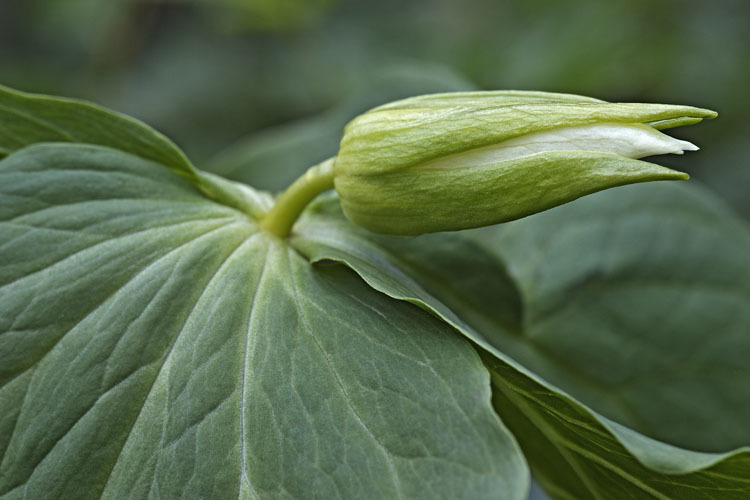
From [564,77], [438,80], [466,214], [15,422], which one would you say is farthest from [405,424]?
[564,77]

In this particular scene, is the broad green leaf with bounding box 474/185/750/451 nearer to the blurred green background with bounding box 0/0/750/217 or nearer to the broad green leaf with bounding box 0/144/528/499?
the broad green leaf with bounding box 0/144/528/499

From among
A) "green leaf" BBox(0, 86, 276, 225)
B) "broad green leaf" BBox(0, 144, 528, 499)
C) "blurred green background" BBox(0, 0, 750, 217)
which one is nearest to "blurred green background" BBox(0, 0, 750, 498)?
"blurred green background" BBox(0, 0, 750, 217)

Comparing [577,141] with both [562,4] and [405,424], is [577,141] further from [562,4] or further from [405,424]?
[562,4]

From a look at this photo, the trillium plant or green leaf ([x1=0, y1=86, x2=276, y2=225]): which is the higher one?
green leaf ([x1=0, y1=86, x2=276, y2=225])

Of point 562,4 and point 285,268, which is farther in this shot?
point 562,4

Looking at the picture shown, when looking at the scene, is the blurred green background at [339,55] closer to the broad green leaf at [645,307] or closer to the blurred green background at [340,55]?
the blurred green background at [340,55]

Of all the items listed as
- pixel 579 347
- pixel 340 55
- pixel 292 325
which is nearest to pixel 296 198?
pixel 292 325

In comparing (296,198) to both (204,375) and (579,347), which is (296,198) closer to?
(204,375)
